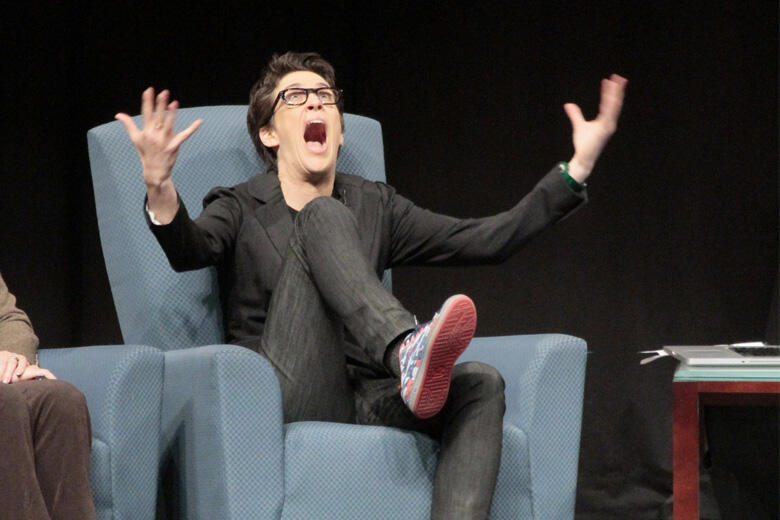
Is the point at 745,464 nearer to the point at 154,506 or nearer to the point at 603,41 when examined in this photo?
the point at 603,41

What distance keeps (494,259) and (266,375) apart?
634 mm

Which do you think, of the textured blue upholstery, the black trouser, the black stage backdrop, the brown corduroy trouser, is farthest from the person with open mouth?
the black stage backdrop

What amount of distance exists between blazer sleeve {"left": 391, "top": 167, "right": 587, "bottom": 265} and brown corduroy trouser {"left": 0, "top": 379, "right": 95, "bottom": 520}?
860 millimetres

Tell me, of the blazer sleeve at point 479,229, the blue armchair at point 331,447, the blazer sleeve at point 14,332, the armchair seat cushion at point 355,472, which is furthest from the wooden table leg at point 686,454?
the blazer sleeve at point 14,332

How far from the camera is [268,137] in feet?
7.61

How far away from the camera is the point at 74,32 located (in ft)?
9.96

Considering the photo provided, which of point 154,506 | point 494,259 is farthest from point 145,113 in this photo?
point 494,259

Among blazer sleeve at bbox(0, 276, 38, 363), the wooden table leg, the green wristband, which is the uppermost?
the green wristband

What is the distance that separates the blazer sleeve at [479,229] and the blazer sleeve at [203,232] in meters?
0.34

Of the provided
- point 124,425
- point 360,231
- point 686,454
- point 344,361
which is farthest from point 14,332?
point 686,454

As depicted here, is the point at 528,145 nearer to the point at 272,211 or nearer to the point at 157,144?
the point at 272,211

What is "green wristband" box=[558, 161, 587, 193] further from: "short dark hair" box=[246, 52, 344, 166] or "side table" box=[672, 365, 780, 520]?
"short dark hair" box=[246, 52, 344, 166]

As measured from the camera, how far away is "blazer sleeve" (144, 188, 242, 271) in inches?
72.7

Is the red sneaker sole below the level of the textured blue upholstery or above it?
above
